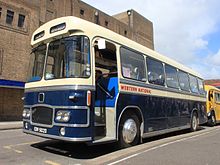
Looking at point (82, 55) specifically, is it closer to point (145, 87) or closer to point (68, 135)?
point (68, 135)

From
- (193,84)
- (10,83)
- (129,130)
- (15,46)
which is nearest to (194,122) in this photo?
(193,84)

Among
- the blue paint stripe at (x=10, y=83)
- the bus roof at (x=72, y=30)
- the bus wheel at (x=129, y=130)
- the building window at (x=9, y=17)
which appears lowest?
the bus wheel at (x=129, y=130)

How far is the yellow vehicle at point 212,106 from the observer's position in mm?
18678

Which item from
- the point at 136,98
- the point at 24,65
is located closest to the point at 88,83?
the point at 136,98

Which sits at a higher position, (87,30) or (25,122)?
(87,30)

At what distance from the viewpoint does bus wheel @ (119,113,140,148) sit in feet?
26.6

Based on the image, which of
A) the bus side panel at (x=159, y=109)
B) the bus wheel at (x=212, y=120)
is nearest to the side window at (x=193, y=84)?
the bus side panel at (x=159, y=109)

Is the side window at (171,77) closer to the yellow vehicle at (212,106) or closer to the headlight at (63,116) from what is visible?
the headlight at (63,116)

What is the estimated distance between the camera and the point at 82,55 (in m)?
6.98

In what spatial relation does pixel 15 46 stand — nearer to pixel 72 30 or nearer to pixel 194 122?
pixel 194 122

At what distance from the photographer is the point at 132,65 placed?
8836mm

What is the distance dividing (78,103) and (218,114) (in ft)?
52.2

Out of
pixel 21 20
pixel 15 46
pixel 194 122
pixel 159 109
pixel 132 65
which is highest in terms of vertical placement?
pixel 21 20

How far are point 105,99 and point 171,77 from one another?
4721 millimetres
